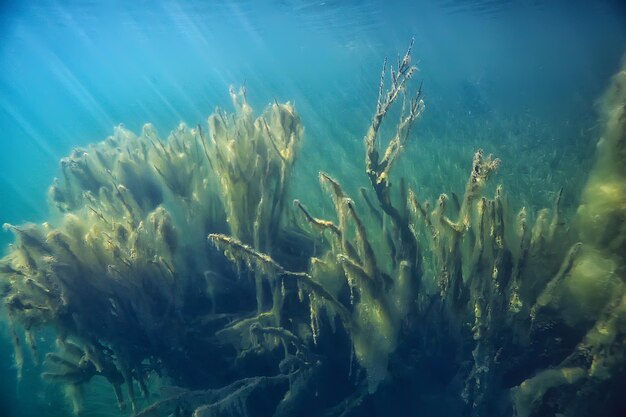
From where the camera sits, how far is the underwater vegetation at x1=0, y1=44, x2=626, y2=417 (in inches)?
123

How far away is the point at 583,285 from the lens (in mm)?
3096

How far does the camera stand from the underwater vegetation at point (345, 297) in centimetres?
313

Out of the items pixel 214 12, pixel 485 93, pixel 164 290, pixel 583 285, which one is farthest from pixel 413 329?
pixel 214 12

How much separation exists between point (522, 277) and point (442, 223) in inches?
32.7

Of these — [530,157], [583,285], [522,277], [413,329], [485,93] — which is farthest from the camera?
[485,93]

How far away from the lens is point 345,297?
12.6 ft

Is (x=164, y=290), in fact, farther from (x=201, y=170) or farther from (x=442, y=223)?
(x=442, y=223)

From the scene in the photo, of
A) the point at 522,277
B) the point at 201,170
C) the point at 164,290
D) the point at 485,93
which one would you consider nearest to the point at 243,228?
the point at 164,290

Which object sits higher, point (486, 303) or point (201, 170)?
point (201, 170)

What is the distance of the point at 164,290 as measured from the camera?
12.6 ft

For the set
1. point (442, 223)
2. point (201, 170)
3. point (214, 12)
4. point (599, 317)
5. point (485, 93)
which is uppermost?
point (214, 12)

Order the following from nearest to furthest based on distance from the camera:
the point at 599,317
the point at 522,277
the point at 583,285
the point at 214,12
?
the point at 599,317 → the point at 583,285 → the point at 522,277 → the point at 214,12

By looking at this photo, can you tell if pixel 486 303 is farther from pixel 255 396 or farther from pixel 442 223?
pixel 255 396

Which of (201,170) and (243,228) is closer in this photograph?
(243,228)
